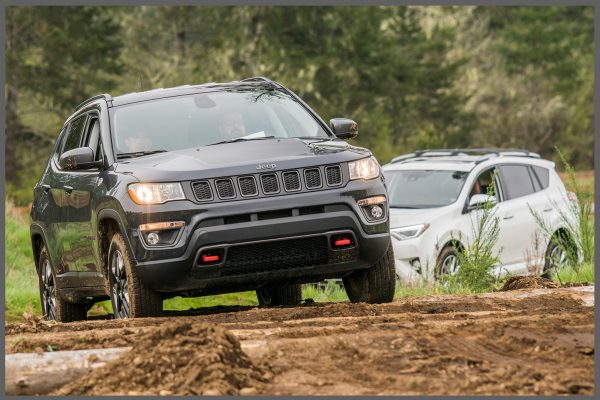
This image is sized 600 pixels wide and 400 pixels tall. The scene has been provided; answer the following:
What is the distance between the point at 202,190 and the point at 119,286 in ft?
4.04

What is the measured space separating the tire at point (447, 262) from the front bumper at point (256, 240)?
6.25 m

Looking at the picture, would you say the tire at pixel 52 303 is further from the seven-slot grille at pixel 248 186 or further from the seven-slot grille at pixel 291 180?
the seven-slot grille at pixel 291 180

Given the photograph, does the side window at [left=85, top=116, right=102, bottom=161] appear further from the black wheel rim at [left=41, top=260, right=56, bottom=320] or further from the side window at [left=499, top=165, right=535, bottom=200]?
the side window at [left=499, top=165, right=535, bottom=200]

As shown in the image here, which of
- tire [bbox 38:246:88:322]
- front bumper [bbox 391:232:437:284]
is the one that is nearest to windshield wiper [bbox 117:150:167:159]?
tire [bbox 38:246:88:322]

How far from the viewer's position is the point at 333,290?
16.2 m

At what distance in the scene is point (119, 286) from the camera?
1069cm

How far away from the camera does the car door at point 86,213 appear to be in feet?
36.4

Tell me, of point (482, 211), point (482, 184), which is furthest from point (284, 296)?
point (482, 184)

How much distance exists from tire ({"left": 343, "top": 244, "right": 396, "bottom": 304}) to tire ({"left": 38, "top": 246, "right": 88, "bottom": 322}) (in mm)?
2907

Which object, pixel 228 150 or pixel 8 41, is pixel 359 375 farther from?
pixel 8 41

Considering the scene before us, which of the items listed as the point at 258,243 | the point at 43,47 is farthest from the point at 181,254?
the point at 43,47

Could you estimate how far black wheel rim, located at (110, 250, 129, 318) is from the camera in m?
10.5

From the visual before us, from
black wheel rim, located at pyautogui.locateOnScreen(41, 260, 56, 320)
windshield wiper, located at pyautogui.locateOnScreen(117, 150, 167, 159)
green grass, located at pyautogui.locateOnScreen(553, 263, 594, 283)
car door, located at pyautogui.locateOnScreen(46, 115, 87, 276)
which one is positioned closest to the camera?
windshield wiper, located at pyautogui.locateOnScreen(117, 150, 167, 159)

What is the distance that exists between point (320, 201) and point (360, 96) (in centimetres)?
3489
